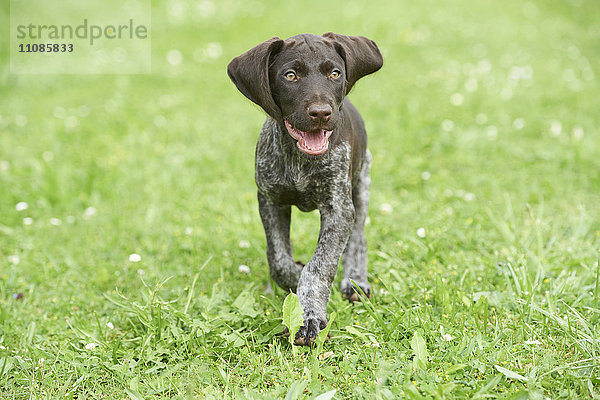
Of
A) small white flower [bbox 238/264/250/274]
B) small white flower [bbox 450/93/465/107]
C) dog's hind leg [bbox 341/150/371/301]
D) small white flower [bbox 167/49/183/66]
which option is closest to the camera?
dog's hind leg [bbox 341/150/371/301]

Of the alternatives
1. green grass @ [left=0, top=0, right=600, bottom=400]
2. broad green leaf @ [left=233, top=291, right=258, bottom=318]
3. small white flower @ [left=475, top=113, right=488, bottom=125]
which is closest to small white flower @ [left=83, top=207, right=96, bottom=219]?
green grass @ [left=0, top=0, right=600, bottom=400]

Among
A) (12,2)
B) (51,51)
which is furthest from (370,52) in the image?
(12,2)

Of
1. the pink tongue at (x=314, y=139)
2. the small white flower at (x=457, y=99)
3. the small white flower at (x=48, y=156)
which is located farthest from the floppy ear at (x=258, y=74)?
the small white flower at (x=457, y=99)

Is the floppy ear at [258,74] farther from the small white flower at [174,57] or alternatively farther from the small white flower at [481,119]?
the small white flower at [174,57]

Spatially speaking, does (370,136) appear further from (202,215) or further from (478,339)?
(478,339)

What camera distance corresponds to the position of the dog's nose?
137 inches

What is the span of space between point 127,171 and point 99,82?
4.61 metres

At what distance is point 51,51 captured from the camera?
491 inches

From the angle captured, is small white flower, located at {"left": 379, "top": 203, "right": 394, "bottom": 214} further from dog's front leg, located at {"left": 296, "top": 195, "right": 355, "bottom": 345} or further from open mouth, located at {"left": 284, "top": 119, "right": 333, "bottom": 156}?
open mouth, located at {"left": 284, "top": 119, "right": 333, "bottom": 156}

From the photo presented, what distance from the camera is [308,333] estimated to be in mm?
3752

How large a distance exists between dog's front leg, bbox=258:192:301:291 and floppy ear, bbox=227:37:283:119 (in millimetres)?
827

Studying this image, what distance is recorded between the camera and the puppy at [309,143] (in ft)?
11.9

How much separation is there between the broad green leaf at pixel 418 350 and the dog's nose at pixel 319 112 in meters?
1.35

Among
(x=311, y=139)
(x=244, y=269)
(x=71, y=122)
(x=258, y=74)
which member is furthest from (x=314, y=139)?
(x=71, y=122)
